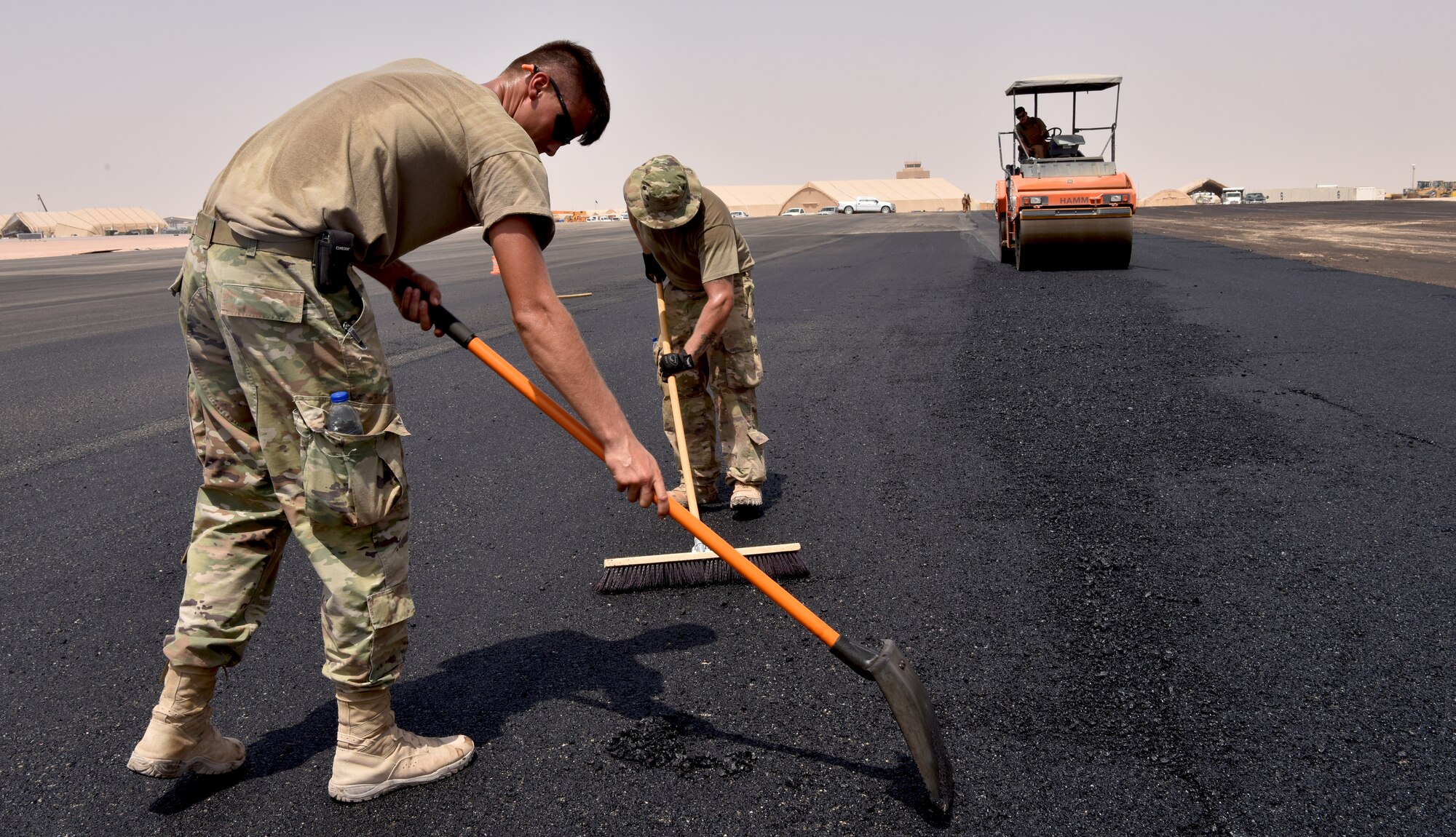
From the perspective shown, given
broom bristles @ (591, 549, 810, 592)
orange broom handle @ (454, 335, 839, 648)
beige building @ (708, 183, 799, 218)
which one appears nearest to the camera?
orange broom handle @ (454, 335, 839, 648)

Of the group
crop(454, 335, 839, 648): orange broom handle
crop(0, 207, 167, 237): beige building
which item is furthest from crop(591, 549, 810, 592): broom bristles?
crop(0, 207, 167, 237): beige building

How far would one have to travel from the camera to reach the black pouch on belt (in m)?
2.03

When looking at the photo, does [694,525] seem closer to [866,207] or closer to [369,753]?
[369,753]

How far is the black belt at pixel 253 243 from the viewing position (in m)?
2.04

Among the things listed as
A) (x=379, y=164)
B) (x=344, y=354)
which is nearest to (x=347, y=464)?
(x=344, y=354)

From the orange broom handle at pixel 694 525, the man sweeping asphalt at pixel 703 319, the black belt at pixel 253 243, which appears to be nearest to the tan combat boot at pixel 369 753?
the orange broom handle at pixel 694 525

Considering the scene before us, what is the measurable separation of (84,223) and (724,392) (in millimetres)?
85383

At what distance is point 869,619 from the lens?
3.16 metres

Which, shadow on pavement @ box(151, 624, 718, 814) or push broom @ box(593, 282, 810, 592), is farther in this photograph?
push broom @ box(593, 282, 810, 592)

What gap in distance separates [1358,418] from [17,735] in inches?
235

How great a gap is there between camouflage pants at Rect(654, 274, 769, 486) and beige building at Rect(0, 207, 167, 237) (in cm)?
7225

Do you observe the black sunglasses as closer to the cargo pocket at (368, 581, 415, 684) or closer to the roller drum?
the cargo pocket at (368, 581, 415, 684)

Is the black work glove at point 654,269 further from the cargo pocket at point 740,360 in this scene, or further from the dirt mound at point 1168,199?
the dirt mound at point 1168,199

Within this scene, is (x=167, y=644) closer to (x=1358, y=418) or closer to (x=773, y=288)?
(x=1358, y=418)
